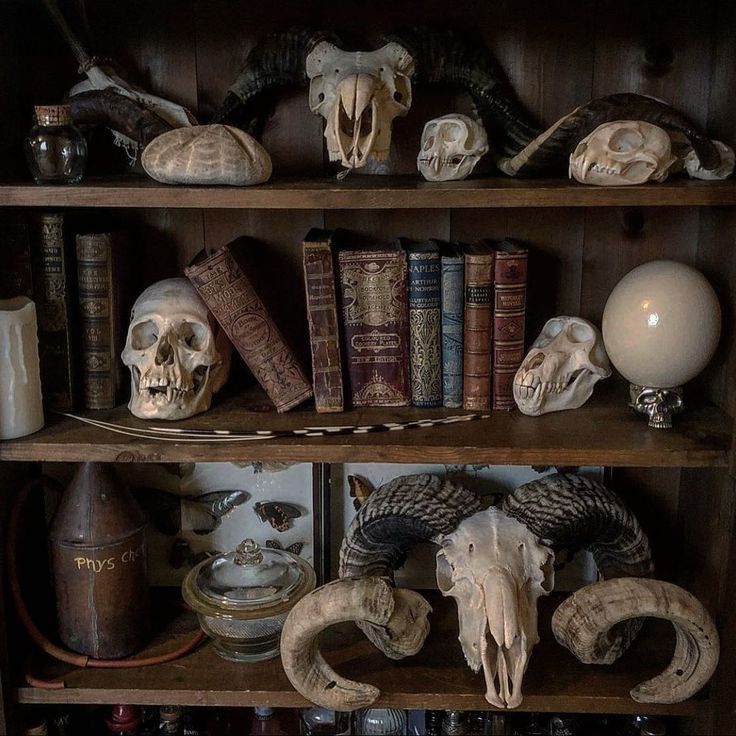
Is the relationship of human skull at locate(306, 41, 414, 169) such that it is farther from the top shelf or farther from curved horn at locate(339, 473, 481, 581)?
curved horn at locate(339, 473, 481, 581)

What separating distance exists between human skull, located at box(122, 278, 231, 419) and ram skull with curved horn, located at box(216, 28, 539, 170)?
10.9 inches

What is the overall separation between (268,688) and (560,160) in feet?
2.72

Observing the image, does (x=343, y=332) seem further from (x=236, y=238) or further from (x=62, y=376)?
(x=62, y=376)

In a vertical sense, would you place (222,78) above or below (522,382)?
above

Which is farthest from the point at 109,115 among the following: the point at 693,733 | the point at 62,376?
the point at 693,733

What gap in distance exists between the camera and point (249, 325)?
1193mm

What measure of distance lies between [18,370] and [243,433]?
0.30 metres

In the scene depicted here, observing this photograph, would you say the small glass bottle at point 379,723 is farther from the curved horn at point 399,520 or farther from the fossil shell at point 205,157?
the fossil shell at point 205,157

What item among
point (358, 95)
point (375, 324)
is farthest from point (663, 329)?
point (358, 95)

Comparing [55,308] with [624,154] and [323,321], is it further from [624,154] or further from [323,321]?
[624,154]

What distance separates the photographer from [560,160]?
3.84 ft

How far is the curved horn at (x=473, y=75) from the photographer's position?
1.18m

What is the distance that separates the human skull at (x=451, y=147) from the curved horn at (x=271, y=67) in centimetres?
19

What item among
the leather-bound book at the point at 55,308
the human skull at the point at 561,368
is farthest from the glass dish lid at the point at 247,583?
the human skull at the point at 561,368
